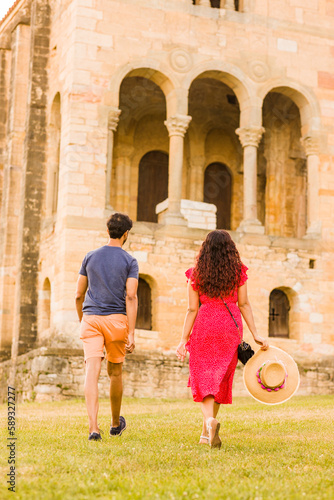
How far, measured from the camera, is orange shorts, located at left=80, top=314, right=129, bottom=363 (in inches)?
287

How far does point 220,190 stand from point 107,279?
1739 centimetres

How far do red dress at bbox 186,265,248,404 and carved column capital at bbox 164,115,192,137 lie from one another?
12324 mm

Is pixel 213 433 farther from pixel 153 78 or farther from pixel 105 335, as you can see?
pixel 153 78

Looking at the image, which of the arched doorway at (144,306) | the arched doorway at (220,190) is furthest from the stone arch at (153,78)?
the arched doorway at (220,190)

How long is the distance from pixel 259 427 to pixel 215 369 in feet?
7.20

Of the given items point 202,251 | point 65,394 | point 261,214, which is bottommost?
point 65,394

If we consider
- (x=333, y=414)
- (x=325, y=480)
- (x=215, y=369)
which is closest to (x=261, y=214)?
(x=333, y=414)

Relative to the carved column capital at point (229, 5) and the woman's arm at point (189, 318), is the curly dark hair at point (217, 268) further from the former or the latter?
the carved column capital at point (229, 5)

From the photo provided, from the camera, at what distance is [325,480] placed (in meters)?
Result: 5.70

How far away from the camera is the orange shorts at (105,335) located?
287 inches

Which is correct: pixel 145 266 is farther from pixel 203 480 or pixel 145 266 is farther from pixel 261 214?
pixel 203 480

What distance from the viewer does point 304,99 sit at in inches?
797

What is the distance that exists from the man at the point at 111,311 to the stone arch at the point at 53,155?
13.0 metres

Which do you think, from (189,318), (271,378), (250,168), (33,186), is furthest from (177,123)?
(271,378)
